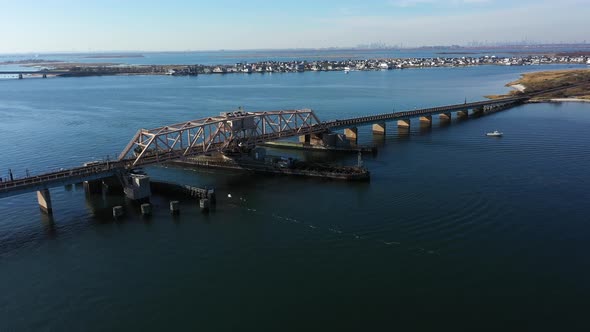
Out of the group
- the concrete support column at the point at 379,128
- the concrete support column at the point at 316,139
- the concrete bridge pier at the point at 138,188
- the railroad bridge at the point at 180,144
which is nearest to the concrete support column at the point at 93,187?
the railroad bridge at the point at 180,144


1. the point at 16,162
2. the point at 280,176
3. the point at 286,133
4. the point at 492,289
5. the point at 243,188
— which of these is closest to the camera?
the point at 492,289

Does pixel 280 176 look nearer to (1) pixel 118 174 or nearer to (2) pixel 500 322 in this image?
(1) pixel 118 174

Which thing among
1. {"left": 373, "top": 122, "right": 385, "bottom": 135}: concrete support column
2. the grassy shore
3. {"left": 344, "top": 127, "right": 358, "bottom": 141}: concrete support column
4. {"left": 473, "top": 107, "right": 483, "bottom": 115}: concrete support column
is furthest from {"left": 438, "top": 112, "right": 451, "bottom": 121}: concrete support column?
the grassy shore

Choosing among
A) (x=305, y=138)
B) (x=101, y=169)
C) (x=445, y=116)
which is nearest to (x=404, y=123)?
(x=445, y=116)

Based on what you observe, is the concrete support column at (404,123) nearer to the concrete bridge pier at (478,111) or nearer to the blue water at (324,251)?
the blue water at (324,251)

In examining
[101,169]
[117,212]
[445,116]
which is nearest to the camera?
[117,212]

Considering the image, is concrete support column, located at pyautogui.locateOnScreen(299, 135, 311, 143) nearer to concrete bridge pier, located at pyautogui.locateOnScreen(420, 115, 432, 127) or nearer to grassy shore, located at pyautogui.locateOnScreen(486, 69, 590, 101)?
concrete bridge pier, located at pyautogui.locateOnScreen(420, 115, 432, 127)

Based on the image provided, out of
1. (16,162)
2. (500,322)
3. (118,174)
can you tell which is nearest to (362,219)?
(500,322)

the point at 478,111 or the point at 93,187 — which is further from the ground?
the point at 478,111

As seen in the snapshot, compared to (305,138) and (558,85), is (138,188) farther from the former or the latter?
(558,85)
